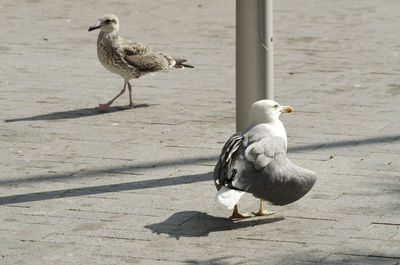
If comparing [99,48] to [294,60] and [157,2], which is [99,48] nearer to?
[294,60]

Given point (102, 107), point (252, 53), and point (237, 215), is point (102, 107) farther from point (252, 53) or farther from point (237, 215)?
point (237, 215)

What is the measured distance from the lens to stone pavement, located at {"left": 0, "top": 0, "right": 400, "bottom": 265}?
6262 millimetres

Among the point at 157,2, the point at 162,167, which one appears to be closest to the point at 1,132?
the point at 162,167

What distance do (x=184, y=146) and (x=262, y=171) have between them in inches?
93.6

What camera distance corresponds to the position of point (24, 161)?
8359 mm

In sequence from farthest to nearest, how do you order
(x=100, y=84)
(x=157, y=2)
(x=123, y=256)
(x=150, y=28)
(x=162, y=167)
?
(x=157, y=2) < (x=150, y=28) < (x=100, y=84) < (x=162, y=167) < (x=123, y=256)

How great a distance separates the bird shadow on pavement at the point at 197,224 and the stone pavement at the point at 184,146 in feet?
0.05

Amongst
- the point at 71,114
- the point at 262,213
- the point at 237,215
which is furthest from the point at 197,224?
the point at 71,114

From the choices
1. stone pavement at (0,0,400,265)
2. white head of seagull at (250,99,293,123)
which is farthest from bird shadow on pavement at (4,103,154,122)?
white head of seagull at (250,99,293,123)

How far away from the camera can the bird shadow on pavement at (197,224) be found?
6484 millimetres

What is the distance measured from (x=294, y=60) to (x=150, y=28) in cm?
328

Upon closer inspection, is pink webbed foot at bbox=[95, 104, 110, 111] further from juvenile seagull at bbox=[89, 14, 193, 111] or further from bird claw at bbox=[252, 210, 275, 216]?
bird claw at bbox=[252, 210, 275, 216]

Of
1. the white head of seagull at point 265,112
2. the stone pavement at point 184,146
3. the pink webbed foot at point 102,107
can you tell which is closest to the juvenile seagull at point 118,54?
the pink webbed foot at point 102,107

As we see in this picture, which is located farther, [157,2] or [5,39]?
[157,2]
